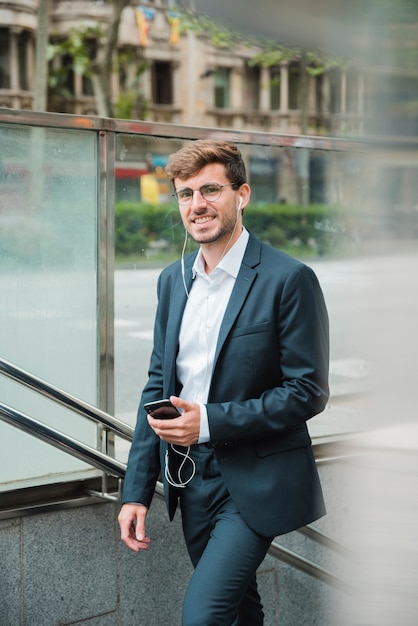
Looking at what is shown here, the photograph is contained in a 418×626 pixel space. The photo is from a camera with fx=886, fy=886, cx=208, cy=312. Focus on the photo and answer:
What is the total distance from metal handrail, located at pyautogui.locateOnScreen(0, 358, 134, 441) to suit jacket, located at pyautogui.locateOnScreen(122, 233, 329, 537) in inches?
35.4

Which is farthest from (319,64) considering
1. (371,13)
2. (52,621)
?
(52,621)

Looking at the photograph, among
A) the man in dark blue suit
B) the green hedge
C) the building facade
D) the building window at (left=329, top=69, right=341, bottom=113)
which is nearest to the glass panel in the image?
the green hedge

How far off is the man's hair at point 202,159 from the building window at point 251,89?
35827mm

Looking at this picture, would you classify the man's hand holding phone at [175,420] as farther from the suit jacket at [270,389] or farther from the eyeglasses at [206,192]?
the eyeglasses at [206,192]

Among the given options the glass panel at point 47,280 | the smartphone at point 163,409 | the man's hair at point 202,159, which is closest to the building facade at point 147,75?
the glass panel at point 47,280

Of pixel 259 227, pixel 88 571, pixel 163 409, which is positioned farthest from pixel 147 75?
pixel 163 409

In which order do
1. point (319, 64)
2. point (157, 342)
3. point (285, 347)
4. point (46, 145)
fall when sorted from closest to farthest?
point (319, 64), point (285, 347), point (157, 342), point (46, 145)

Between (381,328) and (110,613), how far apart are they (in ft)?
10.2

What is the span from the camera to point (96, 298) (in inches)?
150

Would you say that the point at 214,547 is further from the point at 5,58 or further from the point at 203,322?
the point at 5,58

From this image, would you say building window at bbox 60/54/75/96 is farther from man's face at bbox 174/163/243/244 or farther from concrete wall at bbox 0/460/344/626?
man's face at bbox 174/163/243/244

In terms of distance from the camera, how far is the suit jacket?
8.79 ft

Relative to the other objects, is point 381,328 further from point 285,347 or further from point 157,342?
point 157,342

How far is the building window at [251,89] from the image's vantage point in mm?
37969
